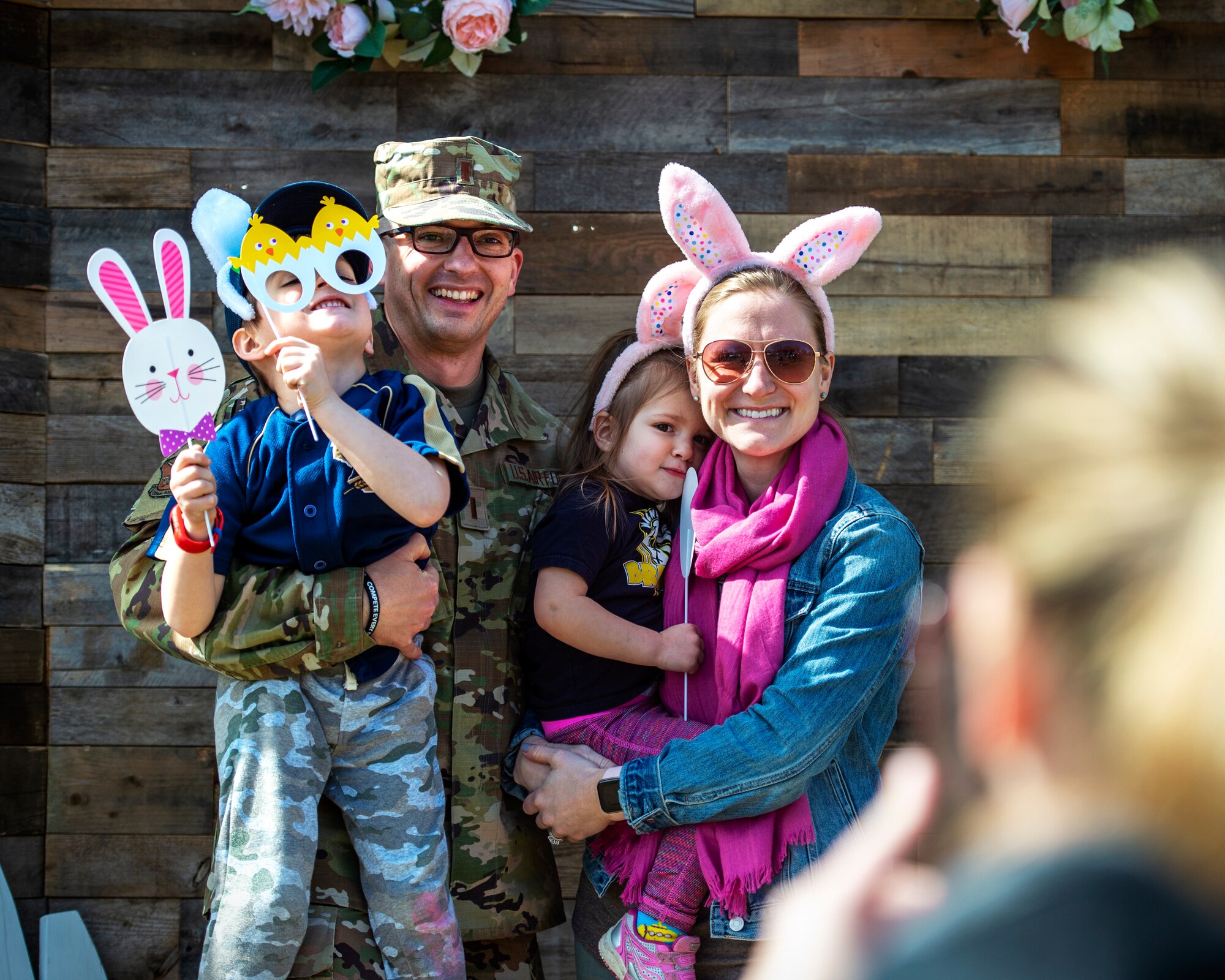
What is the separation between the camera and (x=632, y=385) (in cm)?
259

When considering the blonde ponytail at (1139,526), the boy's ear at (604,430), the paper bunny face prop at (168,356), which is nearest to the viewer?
the blonde ponytail at (1139,526)

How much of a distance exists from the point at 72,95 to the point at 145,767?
1.90 meters

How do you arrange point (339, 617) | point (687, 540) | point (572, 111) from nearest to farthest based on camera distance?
point (339, 617) < point (687, 540) < point (572, 111)

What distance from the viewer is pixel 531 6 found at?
3.24m

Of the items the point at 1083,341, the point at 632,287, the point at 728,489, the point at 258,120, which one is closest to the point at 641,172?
the point at 632,287

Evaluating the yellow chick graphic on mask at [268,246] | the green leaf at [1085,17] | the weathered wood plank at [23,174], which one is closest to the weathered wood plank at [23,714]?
the weathered wood plank at [23,174]

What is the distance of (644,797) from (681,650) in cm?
29

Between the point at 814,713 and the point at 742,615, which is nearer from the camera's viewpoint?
the point at 814,713

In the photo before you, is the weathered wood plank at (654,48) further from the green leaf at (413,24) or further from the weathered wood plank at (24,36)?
the weathered wood plank at (24,36)

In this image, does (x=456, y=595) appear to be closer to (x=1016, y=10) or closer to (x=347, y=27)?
(x=347, y=27)

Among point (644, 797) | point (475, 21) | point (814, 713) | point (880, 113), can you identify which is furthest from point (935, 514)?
point (475, 21)

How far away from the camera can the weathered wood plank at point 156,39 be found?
3350 millimetres

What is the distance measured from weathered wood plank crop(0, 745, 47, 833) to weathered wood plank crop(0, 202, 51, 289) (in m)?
1.30

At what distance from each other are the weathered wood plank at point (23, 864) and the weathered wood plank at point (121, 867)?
26mm
